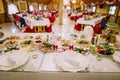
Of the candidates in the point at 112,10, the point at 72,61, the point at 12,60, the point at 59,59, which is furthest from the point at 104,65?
the point at 112,10

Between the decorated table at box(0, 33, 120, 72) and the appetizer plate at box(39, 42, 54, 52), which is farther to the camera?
the appetizer plate at box(39, 42, 54, 52)

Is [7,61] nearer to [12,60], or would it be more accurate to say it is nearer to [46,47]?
[12,60]

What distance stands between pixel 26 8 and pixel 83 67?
1127 centimetres

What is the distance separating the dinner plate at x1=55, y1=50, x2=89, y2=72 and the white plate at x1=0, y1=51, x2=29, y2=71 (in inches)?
16.8

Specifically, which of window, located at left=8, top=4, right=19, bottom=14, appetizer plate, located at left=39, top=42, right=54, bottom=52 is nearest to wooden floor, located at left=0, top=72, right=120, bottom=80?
appetizer plate, located at left=39, top=42, right=54, bottom=52

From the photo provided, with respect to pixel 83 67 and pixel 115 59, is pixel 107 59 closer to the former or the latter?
pixel 115 59

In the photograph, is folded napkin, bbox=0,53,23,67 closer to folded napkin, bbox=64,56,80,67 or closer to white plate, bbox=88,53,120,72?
folded napkin, bbox=64,56,80,67

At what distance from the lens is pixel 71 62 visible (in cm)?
146

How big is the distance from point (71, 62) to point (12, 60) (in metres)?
0.74

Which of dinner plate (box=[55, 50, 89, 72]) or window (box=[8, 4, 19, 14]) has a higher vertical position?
window (box=[8, 4, 19, 14])

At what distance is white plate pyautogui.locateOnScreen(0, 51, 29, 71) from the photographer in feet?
4.39

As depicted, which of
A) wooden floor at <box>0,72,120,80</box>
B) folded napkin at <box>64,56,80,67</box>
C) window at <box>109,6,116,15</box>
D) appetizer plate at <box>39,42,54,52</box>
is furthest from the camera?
window at <box>109,6,116,15</box>

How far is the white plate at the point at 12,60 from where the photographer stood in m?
1.34

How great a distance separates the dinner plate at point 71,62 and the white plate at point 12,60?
426 millimetres
